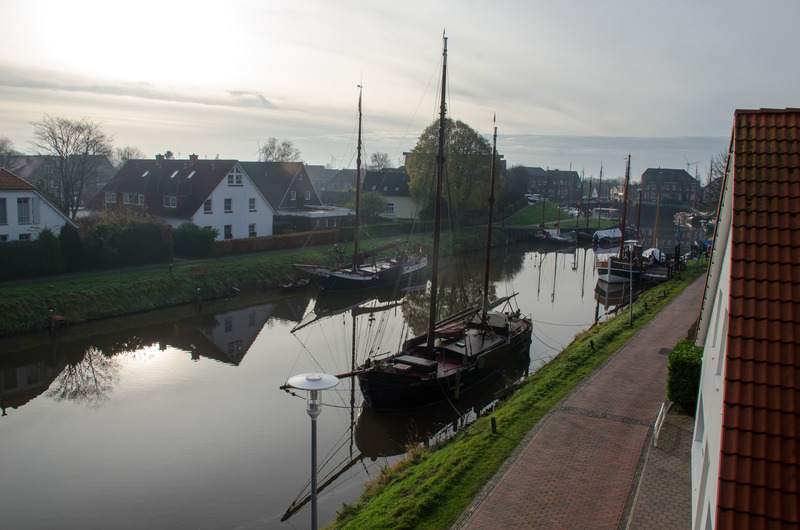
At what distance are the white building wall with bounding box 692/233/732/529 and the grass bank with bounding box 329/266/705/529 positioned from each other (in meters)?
3.74

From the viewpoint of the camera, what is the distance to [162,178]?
153 ft

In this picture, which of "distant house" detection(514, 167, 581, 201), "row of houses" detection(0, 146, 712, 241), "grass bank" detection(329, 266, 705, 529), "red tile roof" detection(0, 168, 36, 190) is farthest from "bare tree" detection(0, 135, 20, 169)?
"distant house" detection(514, 167, 581, 201)

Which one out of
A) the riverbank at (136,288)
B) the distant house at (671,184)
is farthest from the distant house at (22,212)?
the distant house at (671,184)

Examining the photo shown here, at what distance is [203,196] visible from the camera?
41.8m

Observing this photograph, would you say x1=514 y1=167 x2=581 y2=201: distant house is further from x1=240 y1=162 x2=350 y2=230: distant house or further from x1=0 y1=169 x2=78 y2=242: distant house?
x1=0 y1=169 x2=78 y2=242: distant house

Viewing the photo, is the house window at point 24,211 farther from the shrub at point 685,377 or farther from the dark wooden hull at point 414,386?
the shrub at point 685,377

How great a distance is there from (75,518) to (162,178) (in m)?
38.8

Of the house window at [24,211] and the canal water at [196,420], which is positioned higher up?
the house window at [24,211]

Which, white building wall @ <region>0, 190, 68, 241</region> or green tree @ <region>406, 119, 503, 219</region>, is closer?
white building wall @ <region>0, 190, 68, 241</region>

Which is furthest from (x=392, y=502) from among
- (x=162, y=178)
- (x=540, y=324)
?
(x=162, y=178)

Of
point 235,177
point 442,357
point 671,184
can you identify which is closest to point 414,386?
point 442,357

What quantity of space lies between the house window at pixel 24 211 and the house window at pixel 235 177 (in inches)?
572

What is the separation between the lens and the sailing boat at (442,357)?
16312 mm

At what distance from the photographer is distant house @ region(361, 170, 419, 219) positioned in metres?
66.1
